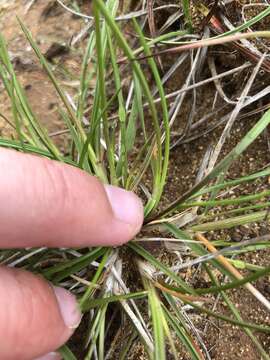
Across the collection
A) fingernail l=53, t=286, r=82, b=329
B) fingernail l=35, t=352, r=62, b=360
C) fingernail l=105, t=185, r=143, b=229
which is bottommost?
fingernail l=35, t=352, r=62, b=360

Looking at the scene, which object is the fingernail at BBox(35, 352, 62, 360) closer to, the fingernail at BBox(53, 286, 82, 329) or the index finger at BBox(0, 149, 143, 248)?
the fingernail at BBox(53, 286, 82, 329)

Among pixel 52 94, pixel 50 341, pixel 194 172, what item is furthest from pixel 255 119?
pixel 50 341

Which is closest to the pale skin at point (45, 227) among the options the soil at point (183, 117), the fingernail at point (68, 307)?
the fingernail at point (68, 307)

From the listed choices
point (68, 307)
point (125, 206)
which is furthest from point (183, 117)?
point (68, 307)

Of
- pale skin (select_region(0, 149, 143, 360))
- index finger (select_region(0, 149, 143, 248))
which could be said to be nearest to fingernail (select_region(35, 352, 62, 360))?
pale skin (select_region(0, 149, 143, 360))

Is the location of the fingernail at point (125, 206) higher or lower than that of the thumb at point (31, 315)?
higher

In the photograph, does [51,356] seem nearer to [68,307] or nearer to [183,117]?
[68,307]

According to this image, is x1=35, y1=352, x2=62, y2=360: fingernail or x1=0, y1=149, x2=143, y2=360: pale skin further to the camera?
x1=35, y1=352, x2=62, y2=360: fingernail

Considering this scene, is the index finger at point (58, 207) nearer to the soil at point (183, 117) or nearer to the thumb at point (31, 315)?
the thumb at point (31, 315)

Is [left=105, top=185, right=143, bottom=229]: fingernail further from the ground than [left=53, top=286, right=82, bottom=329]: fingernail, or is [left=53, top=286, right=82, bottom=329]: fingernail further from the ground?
[left=105, top=185, right=143, bottom=229]: fingernail
